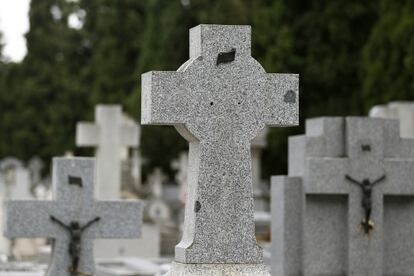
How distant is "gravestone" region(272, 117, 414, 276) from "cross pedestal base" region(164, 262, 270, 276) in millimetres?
2954

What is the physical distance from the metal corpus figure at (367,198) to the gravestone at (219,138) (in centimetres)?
294

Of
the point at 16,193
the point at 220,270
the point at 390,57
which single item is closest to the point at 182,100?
the point at 220,270

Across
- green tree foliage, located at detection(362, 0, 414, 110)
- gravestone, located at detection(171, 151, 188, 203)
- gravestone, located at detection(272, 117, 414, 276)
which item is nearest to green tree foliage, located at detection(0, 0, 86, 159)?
gravestone, located at detection(171, 151, 188, 203)

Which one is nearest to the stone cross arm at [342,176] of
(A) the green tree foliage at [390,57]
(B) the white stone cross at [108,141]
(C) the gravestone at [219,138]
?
(C) the gravestone at [219,138]

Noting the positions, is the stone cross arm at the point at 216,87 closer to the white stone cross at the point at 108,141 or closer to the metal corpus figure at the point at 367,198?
the metal corpus figure at the point at 367,198

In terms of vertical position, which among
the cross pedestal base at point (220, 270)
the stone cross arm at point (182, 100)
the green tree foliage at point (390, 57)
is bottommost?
the cross pedestal base at point (220, 270)

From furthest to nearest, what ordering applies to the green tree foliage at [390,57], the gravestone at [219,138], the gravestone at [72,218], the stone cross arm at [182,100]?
the green tree foliage at [390,57] < the gravestone at [72,218] < the gravestone at [219,138] < the stone cross arm at [182,100]

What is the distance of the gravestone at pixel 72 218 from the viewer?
10.5m

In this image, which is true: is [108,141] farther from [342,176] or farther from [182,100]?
Result: [182,100]

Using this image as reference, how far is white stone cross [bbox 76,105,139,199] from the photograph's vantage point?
754 inches

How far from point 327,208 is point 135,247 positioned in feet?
25.1

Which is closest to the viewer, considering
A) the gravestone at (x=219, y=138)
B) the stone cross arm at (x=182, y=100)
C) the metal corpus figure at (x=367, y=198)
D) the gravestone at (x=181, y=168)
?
the stone cross arm at (x=182, y=100)

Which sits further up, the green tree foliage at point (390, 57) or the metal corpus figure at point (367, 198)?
the green tree foliage at point (390, 57)

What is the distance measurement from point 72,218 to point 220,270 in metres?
2.63
